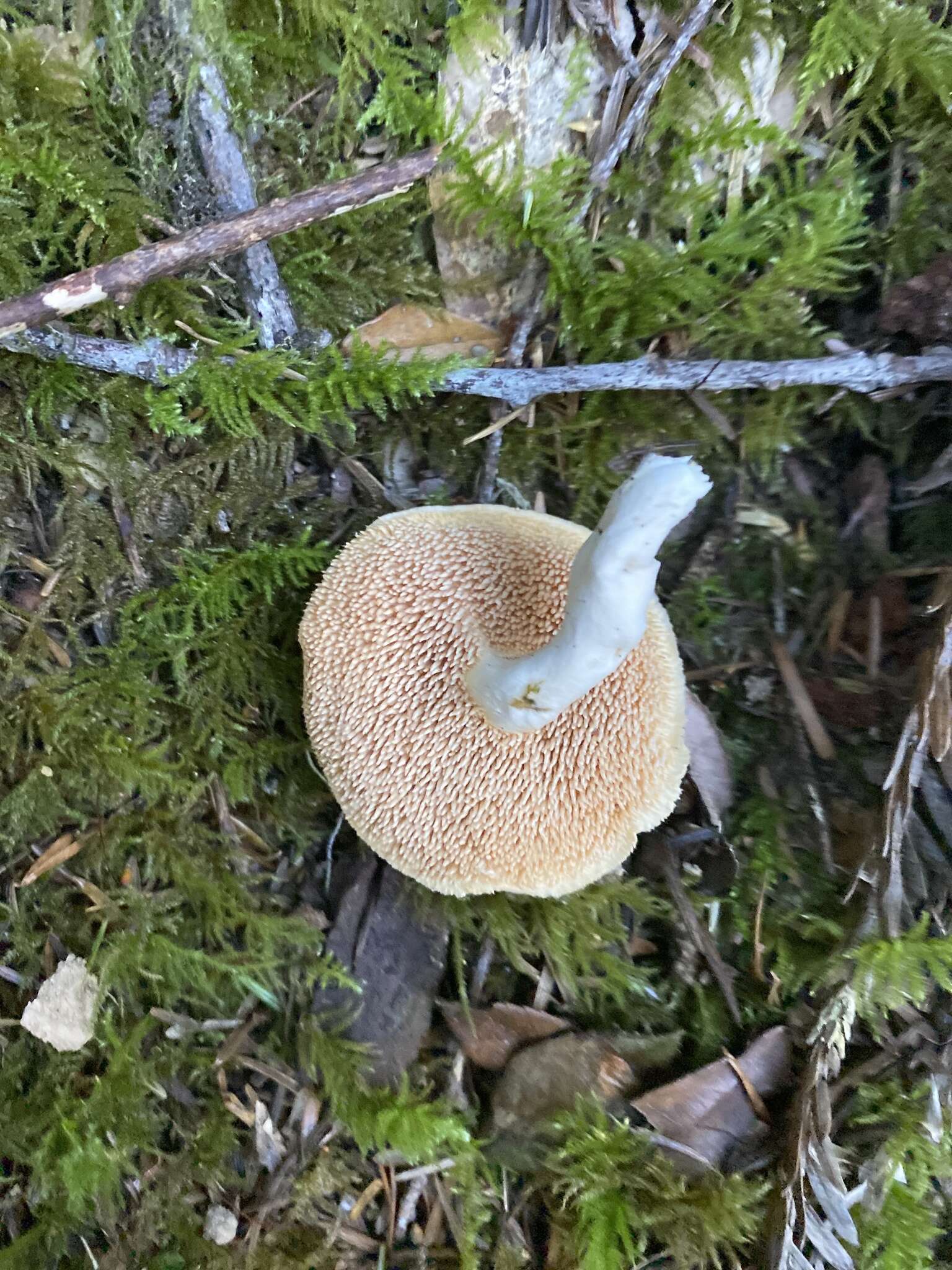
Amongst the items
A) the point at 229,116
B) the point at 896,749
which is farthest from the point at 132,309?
the point at 896,749

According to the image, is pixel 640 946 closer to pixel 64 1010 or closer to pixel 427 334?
pixel 64 1010

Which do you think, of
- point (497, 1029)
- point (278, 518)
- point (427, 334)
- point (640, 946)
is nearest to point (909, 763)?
point (640, 946)

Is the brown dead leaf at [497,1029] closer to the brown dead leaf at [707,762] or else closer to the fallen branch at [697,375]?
the brown dead leaf at [707,762]

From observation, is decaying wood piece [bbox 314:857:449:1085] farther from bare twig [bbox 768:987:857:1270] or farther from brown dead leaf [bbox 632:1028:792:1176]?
bare twig [bbox 768:987:857:1270]

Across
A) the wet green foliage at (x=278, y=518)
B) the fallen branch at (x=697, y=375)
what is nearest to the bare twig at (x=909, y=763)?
the wet green foliage at (x=278, y=518)

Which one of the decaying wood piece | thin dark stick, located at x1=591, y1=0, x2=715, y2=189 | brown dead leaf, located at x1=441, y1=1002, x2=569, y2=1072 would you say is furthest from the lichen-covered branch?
brown dead leaf, located at x1=441, y1=1002, x2=569, y2=1072

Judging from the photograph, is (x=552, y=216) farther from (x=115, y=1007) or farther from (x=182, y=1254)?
(x=182, y=1254)
